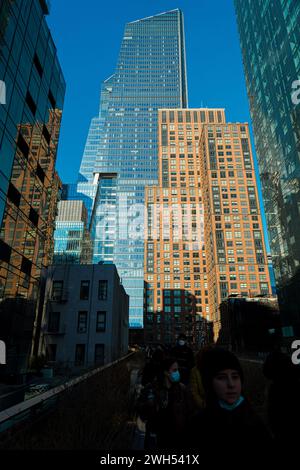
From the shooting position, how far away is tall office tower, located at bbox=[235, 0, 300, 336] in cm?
3278

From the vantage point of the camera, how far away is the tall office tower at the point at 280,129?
32781 mm

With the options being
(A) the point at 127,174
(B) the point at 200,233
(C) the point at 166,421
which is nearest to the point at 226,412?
(C) the point at 166,421

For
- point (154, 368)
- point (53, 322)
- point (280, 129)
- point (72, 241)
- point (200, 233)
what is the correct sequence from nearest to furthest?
point (154, 368) < point (53, 322) < point (280, 129) < point (72, 241) < point (200, 233)

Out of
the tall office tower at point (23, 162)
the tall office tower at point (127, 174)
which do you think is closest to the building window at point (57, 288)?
the tall office tower at point (23, 162)

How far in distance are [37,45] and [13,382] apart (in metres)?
25.6

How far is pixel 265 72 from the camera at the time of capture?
41469 millimetres

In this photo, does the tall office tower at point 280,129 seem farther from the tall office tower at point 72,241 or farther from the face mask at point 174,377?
the tall office tower at point 72,241

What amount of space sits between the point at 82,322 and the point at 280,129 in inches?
1353

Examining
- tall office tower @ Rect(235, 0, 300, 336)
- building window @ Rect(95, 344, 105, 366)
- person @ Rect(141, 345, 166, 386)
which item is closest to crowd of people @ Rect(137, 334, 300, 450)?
person @ Rect(141, 345, 166, 386)

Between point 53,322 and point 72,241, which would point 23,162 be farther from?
point 72,241

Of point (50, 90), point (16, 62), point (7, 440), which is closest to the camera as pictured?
point (7, 440)

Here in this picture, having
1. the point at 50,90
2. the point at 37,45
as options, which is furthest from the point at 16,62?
the point at 50,90

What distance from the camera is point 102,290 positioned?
111 feet
